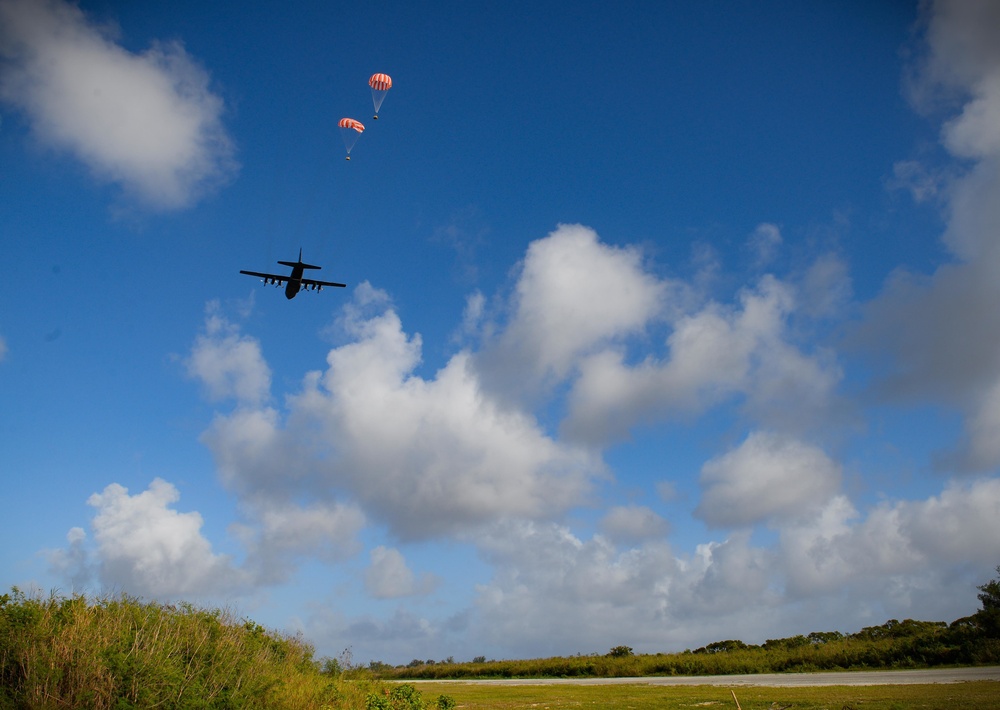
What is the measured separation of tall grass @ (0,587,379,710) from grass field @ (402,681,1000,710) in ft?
27.4

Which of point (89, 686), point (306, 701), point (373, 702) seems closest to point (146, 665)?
point (89, 686)

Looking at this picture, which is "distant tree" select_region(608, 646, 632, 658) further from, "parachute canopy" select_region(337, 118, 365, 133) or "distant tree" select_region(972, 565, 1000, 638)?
"parachute canopy" select_region(337, 118, 365, 133)

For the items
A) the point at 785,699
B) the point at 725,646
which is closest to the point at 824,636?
the point at 725,646

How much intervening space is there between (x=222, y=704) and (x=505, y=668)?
4709 centimetres

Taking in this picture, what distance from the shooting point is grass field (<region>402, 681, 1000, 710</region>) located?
15.9 metres

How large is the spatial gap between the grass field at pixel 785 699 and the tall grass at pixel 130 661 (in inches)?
329

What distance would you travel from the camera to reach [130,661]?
12.9 m

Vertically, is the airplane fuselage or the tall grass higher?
the airplane fuselage

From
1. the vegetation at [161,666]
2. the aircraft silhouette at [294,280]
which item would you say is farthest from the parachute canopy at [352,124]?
the vegetation at [161,666]

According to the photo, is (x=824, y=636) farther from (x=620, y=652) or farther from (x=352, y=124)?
(x=352, y=124)

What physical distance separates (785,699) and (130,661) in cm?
1847

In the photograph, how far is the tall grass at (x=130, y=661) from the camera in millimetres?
12055

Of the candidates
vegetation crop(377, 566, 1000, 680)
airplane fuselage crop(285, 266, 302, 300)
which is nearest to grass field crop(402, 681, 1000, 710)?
vegetation crop(377, 566, 1000, 680)

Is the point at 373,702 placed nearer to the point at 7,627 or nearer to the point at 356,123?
the point at 7,627
